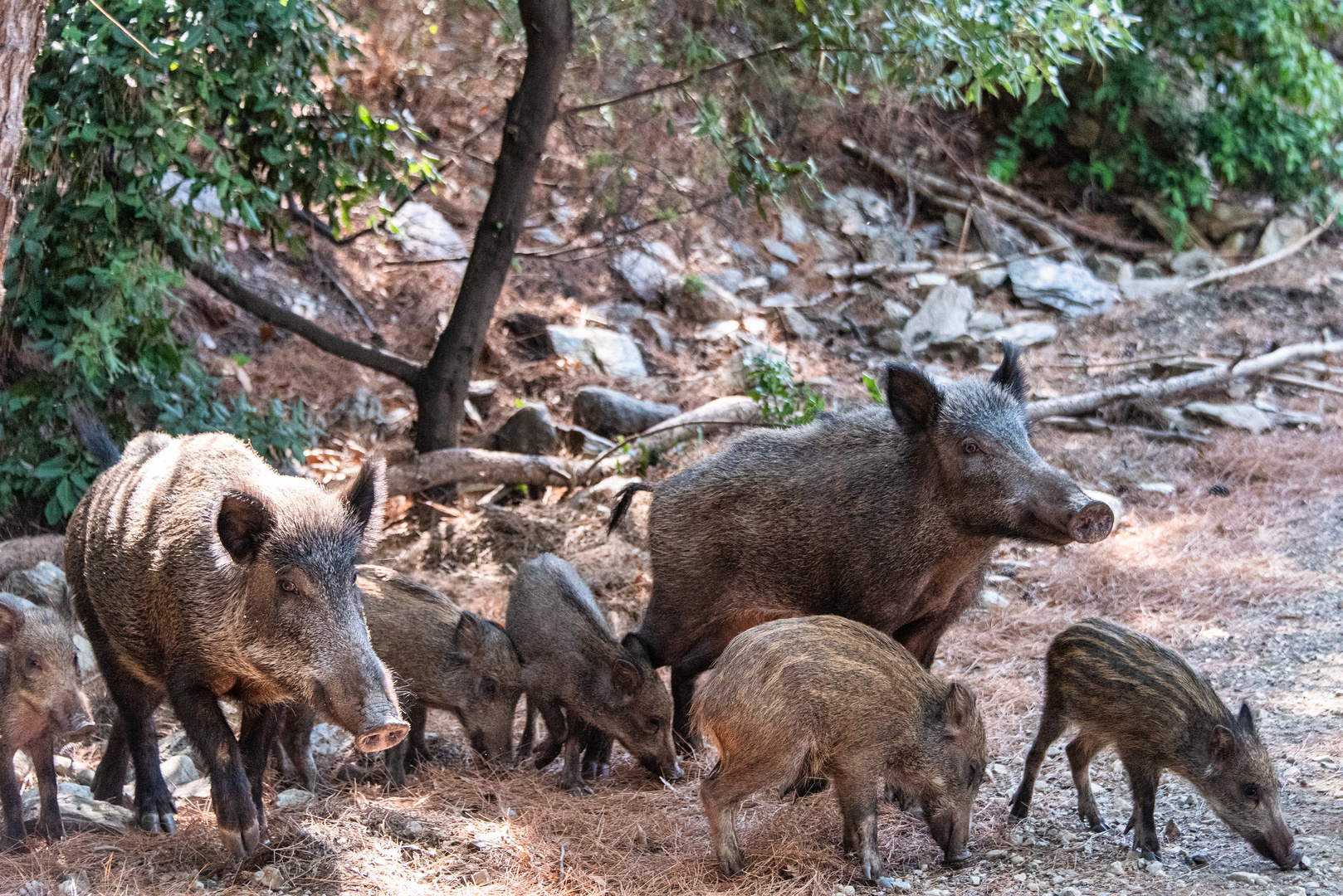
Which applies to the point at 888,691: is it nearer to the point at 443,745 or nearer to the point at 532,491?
the point at 443,745

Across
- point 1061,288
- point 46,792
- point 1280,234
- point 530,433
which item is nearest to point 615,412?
point 530,433

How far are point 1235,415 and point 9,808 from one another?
9.63m

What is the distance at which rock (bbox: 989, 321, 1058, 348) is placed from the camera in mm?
12508

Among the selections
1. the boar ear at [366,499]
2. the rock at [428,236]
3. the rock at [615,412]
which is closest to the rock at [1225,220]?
the rock at [615,412]

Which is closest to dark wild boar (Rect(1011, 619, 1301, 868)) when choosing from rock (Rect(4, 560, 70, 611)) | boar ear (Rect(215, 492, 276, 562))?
boar ear (Rect(215, 492, 276, 562))

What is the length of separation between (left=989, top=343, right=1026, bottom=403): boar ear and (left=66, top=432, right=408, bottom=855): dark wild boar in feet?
9.15

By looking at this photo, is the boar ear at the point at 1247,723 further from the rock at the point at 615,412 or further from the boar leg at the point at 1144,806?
the rock at the point at 615,412

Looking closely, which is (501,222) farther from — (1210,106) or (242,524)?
(1210,106)

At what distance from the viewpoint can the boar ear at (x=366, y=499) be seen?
433 cm

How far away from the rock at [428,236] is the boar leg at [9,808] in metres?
8.13

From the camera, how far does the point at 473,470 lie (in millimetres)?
8312

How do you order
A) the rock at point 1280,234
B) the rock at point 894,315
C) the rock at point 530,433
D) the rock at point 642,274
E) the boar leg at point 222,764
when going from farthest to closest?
the rock at point 1280,234 → the rock at point 894,315 → the rock at point 642,274 → the rock at point 530,433 → the boar leg at point 222,764

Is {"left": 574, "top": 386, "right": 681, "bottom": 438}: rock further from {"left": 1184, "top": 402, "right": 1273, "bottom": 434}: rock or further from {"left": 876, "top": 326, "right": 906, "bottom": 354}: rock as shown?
{"left": 1184, "top": 402, "right": 1273, "bottom": 434}: rock

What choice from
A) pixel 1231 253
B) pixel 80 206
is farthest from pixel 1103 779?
pixel 1231 253
